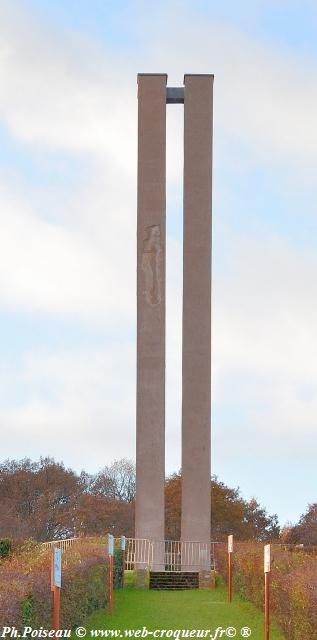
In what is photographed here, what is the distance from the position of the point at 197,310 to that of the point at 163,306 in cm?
92

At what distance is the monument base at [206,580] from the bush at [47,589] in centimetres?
672

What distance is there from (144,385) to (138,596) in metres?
7.15

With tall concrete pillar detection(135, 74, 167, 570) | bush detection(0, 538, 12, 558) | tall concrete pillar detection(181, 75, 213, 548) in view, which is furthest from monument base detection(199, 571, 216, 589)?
bush detection(0, 538, 12, 558)

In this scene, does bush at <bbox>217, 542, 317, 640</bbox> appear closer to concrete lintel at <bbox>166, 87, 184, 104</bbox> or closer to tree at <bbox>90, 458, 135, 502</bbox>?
concrete lintel at <bbox>166, 87, 184, 104</bbox>

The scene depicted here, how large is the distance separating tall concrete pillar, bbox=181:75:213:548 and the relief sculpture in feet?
2.29

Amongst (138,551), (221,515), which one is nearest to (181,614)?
(138,551)

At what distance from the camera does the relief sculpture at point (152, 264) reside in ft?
95.4

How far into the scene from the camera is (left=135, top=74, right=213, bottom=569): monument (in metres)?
28.4

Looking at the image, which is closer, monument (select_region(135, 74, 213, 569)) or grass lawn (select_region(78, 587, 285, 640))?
grass lawn (select_region(78, 587, 285, 640))

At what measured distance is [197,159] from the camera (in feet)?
97.5

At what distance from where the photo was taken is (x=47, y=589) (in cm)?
1204

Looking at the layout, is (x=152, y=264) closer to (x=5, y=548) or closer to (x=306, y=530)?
(x=5, y=548)

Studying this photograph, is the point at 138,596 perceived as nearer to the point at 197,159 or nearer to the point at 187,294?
the point at 187,294

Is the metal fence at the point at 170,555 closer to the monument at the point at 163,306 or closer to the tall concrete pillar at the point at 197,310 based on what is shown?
the monument at the point at 163,306
